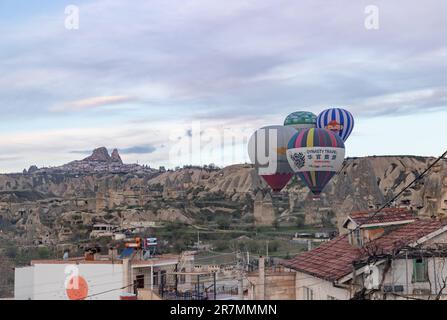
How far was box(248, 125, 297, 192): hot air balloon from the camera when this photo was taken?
39.8 meters

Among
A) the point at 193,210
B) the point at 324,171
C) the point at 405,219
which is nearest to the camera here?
the point at 405,219

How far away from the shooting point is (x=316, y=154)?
34781 millimetres

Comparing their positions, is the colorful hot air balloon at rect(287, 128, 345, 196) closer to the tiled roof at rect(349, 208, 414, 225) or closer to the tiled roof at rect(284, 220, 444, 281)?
the tiled roof at rect(284, 220, 444, 281)

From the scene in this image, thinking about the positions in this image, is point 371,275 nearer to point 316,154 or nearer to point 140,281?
point 140,281

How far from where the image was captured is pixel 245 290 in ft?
59.8

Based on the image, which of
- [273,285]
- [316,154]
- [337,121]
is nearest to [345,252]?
[273,285]

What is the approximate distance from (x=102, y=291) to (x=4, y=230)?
203 feet

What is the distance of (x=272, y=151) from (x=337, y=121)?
13.1 feet

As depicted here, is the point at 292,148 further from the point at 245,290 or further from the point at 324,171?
the point at 245,290

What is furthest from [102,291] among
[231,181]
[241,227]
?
[231,181]

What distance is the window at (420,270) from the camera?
1243cm

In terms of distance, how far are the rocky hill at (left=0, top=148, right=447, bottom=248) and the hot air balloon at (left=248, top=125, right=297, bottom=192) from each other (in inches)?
1047

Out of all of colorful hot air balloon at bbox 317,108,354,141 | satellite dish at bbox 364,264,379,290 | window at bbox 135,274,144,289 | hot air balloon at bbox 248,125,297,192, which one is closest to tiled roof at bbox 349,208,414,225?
satellite dish at bbox 364,264,379,290
